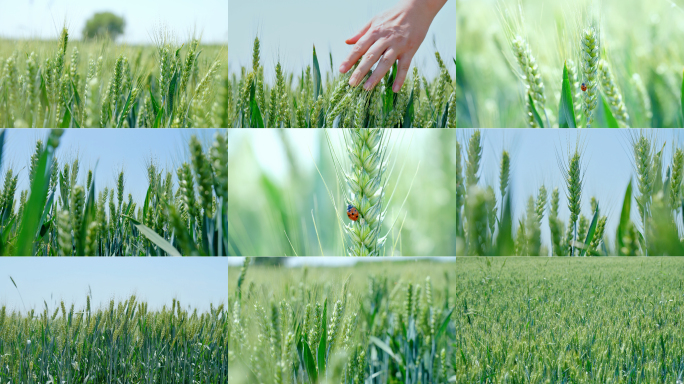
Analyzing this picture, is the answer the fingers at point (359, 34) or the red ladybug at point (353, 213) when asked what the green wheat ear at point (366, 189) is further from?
the fingers at point (359, 34)

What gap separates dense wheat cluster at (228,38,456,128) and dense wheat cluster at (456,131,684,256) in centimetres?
19

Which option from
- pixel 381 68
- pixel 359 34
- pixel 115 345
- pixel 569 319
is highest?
pixel 359 34

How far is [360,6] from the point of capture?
5.16 ft

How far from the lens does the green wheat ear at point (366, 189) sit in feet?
5.00

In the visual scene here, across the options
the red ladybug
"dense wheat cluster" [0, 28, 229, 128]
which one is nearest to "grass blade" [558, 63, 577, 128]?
the red ladybug

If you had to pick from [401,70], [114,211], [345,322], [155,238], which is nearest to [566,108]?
[401,70]

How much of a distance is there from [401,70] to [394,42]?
92 millimetres

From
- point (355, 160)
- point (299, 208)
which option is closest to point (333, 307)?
point (299, 208)

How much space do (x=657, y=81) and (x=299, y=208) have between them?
50.9 inches

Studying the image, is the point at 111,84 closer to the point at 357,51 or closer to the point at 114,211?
the point at 114,211

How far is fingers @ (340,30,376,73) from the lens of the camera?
151 centimetres

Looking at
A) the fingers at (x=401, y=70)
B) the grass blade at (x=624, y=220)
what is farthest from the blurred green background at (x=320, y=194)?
the grass blade at (x=624, y=220)

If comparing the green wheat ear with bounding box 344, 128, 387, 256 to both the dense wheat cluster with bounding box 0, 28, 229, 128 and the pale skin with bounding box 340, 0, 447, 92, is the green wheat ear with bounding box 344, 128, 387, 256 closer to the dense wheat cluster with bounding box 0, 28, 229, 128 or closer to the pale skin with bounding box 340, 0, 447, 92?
the pale skin with bounding box 340, 0, 447, 92

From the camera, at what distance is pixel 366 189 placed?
153 centimetres
